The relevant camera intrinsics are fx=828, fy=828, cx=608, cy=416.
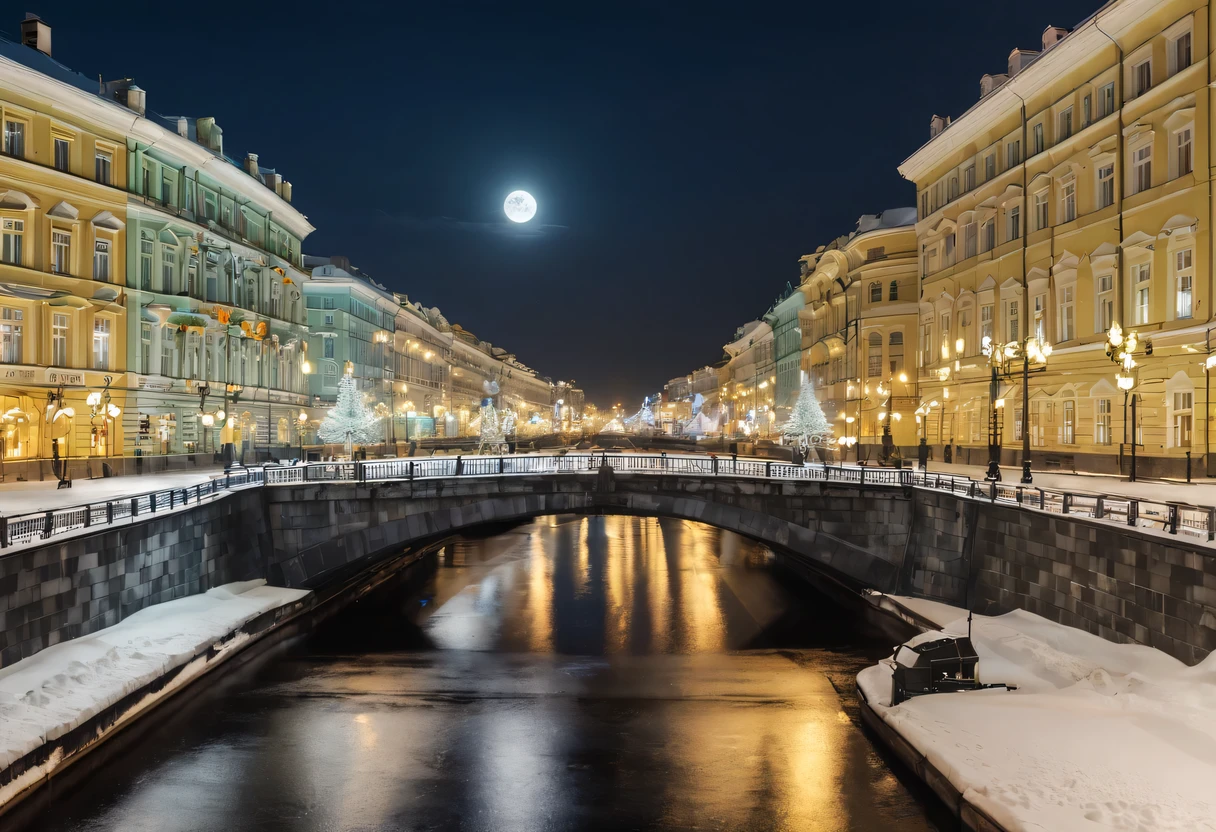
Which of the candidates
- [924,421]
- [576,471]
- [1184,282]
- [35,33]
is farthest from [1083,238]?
[35,33]

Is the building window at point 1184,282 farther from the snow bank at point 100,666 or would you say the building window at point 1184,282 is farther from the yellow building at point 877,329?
the snow bank at point 100,666

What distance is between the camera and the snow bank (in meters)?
16.4

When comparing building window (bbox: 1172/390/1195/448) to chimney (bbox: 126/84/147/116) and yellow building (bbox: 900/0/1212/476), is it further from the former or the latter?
chimney (bbox: 126/84/147/116)

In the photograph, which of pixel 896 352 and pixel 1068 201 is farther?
pixel 896 352

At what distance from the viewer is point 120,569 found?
847 inches

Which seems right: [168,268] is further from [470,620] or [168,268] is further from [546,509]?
[546,509]

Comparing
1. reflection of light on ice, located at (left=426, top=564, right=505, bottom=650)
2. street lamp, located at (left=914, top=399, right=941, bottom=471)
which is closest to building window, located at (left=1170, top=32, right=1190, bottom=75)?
street lamp, located at (left=914, top=399, right=941, bottom=471)

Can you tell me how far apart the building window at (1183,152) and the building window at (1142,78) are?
253 cm

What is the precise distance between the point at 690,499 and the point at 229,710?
1679 cm

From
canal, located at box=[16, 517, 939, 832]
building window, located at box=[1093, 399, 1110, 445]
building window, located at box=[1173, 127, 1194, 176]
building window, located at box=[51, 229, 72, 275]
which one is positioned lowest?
canal, located at box=[16, 517, 939, 832]

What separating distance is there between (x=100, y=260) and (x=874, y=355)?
5018 centimetres

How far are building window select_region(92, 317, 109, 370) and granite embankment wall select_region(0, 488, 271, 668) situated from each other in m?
16.3

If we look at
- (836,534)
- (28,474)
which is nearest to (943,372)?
(836,534)

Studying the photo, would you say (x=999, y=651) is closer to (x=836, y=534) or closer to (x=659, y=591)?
(x=836, y=534)
